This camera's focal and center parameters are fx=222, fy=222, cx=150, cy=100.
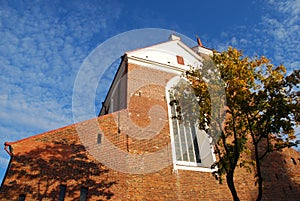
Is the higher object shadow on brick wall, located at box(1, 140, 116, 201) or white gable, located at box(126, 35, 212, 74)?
white gable, located at box(126, 35, 212, 74)

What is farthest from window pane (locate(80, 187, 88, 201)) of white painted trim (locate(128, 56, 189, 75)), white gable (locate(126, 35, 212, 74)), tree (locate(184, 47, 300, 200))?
white gable (locate(126, 35, 212, 74))

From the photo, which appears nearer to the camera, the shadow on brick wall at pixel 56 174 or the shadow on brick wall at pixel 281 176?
the shadow on brick wall at pixel 56 174

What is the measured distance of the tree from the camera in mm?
7379

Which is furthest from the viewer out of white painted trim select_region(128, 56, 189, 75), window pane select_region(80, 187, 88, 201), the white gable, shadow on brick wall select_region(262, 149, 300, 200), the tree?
the white gable

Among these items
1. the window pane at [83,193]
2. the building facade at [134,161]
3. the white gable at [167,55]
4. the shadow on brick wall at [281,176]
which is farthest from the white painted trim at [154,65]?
the window pane at [83,193]

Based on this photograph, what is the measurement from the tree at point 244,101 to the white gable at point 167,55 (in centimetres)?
659

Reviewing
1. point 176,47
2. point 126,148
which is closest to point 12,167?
point 126,148

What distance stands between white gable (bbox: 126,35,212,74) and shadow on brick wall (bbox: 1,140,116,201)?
7.51m

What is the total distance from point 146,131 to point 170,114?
2.02 meters

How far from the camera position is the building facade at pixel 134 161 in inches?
337

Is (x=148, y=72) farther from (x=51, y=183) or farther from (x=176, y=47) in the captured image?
(x=51, y=183)

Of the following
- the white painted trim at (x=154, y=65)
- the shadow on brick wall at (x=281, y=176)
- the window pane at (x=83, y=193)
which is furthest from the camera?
the white painted trim at (x=154, y=65)

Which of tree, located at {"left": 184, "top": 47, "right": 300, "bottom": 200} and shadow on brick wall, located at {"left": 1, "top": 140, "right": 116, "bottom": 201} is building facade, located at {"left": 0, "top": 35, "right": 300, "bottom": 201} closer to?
shadow on brick wall, located at {"left": 1, "top": 140, "right": 116, "bottom": 201}

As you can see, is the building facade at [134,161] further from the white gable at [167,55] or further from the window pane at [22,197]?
the white gable at [167,55]
